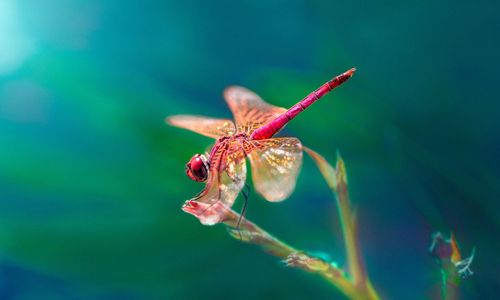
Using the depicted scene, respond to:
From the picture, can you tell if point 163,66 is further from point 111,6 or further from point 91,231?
point 91,231

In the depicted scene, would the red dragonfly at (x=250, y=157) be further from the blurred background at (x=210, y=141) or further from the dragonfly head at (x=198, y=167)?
the blurred background at (x=210, y=141)

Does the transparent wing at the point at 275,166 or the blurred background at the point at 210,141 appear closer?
the transparent wing at the point at 275,166

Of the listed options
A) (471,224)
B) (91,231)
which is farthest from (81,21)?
(471,224)

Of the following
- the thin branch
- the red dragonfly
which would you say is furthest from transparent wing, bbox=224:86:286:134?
the thin branch

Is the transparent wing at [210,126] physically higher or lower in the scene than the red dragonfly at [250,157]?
higher

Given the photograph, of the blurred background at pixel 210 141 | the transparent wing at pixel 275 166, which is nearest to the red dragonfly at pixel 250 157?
the transparent wing at pixel 275 166

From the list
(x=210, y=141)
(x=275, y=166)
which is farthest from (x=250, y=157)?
(x=210, y=141)
